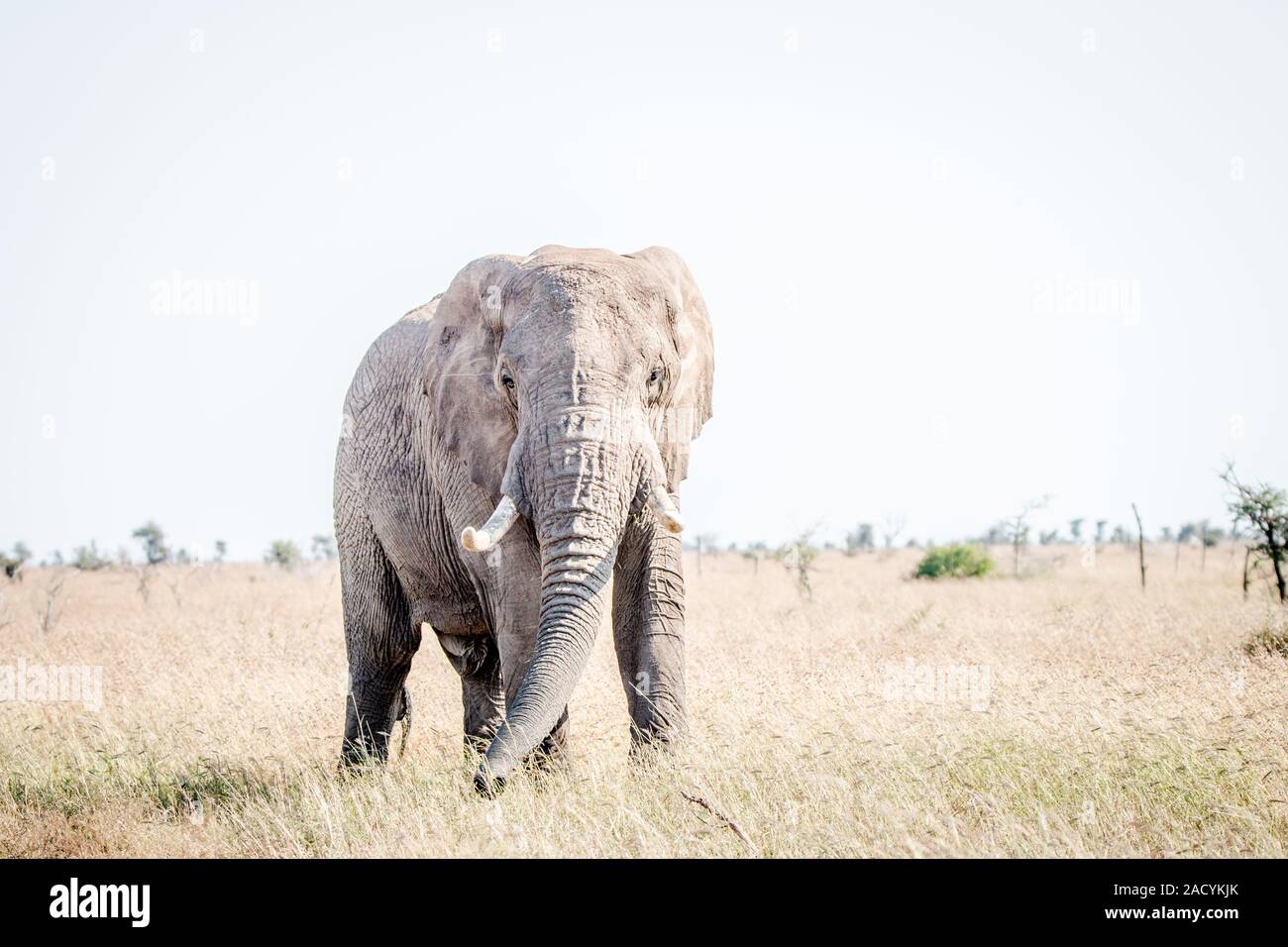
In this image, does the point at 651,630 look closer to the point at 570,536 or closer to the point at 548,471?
the point at 570,536

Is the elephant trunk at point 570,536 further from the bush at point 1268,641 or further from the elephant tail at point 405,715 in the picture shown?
the bush at point 1268,641

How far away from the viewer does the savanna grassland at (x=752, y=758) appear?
18.6 feet

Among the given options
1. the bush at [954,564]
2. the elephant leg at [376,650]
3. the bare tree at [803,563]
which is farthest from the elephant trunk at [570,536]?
the bush at [954,564]

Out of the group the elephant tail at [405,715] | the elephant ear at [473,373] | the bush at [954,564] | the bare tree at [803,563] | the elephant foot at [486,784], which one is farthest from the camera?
the bush at [954,564]

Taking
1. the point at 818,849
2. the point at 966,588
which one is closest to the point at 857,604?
the point at 966,588

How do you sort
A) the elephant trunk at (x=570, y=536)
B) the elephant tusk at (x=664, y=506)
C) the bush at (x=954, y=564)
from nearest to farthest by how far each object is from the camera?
the elephant trunk at (x=570, y=536), the elephant tusk at (x=664, y=506), the bush at (x=954, y=564)

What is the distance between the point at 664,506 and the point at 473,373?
4.55 ft

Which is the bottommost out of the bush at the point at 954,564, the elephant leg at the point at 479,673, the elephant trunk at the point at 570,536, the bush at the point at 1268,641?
the bush at the point at 954,564

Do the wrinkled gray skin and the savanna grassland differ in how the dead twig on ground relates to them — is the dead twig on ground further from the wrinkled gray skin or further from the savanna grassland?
the wrinkled gray skin

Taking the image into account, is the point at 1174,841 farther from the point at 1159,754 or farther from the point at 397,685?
the point at 397,685

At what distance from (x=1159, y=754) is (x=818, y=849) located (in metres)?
2.27

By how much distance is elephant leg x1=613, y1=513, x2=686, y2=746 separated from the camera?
6664mm

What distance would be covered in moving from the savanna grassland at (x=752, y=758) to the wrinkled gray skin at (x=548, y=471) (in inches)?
19.8

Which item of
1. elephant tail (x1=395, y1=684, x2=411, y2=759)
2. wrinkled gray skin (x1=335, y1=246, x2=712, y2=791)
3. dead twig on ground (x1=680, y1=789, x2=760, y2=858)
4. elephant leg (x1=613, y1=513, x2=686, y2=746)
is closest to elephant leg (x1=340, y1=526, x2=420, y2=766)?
wrinkled gray skin (x1=335, y1=246, x2=712, y2=791)
